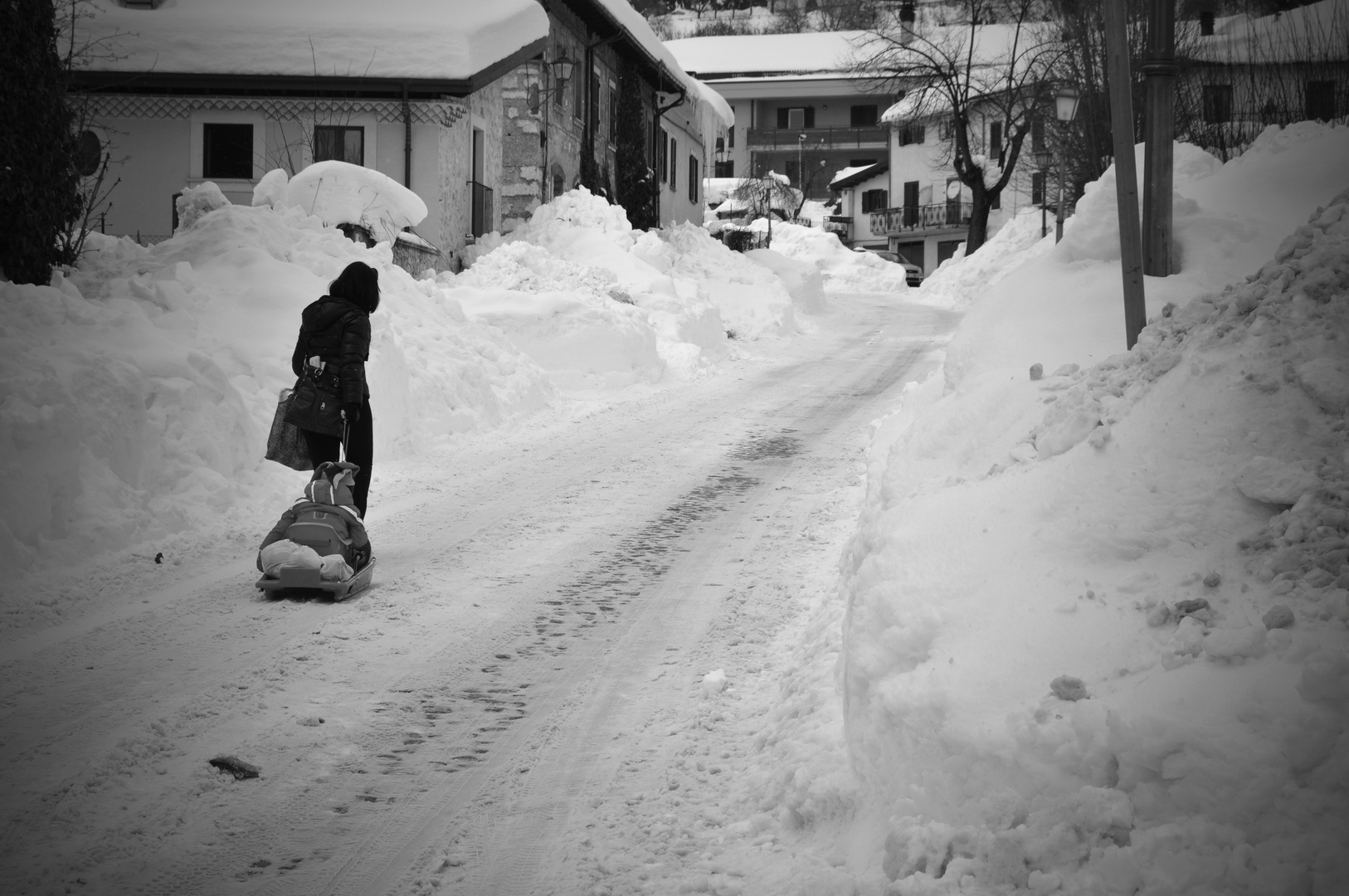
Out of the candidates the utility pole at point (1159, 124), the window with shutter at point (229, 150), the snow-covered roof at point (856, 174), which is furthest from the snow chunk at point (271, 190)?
the snow-covered roof at point (856, 174)

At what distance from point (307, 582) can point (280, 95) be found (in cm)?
1627

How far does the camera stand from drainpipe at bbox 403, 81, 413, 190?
1928 centimetres

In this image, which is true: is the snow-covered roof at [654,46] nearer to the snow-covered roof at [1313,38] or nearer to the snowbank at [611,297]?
the snowbank at [611,297]

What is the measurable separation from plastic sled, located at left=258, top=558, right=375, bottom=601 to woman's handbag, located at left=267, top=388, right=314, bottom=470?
3.49 ft

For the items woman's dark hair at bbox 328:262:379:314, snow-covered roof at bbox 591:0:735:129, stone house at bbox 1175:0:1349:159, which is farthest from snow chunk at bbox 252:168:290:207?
snow-covered roof at bbox 591:0:735:129

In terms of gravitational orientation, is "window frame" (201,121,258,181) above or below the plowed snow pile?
above

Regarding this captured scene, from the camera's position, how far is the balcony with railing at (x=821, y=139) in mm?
68250

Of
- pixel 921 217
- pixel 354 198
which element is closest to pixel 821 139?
pixel 921 217

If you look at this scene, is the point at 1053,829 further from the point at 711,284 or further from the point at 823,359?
the point at 711,284

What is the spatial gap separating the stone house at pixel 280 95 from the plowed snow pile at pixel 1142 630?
1616 cm

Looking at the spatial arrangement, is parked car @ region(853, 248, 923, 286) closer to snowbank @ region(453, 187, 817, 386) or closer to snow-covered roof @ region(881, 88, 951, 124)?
snow-covered roof @ region(881, 88, 951, 124)

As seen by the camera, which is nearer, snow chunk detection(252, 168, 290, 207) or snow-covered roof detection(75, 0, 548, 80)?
snow chunk detection(252, 168, 290, 207)

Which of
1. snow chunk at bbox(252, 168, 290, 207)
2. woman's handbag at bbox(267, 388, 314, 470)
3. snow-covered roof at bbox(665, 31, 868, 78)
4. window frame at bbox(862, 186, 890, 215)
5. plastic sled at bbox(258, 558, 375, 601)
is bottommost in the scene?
plastic sled at bbox(258, 558, 375, 601)

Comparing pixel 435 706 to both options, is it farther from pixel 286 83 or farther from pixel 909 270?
pixel 909 270
